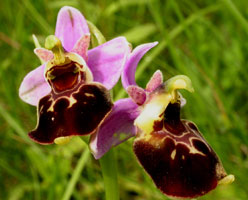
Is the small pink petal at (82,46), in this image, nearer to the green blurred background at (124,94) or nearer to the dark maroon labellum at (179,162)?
the dark maroon labellum at (179,162)

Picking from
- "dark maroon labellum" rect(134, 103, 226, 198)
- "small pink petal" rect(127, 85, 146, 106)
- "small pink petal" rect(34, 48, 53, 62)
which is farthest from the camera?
"small pink petal" rect(34, 48, 53, 62)

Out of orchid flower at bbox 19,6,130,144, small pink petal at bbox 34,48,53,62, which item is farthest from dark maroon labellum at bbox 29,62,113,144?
small pink petal at bbox 34,48,53,62

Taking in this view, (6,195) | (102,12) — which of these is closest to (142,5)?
(102,12)

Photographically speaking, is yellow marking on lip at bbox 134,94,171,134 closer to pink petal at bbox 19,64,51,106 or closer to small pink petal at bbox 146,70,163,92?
small pink petal at bbox 146,70,163,92

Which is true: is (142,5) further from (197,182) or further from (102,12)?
(197,182)

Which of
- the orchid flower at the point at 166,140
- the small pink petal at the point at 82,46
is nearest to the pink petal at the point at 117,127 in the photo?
the orchid flower at the point at 166,140

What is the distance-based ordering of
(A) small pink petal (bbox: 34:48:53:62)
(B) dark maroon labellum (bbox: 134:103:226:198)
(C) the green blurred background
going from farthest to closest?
(C) the green blurred background → (A) small pink petal (bbox: 34:48:53:62) → (B) dark maroon labellum (bbox: 134:103:226:198)
